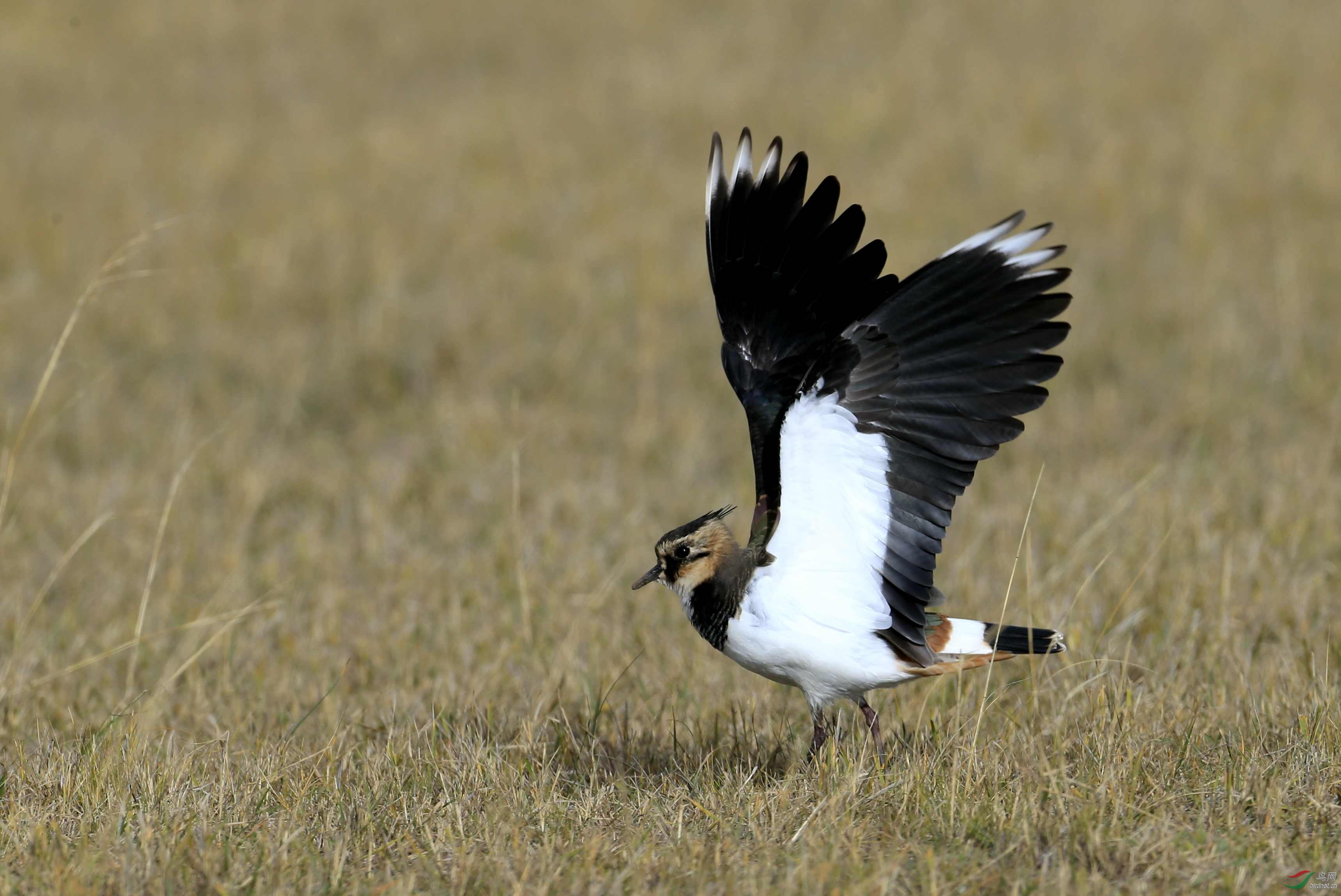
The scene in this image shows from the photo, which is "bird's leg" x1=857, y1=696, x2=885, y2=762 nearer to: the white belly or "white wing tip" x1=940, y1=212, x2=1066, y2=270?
the white belly

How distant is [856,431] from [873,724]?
0.79 metres

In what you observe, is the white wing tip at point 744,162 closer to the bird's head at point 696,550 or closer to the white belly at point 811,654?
the bird's head at point 696,550

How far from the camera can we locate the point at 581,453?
791 cm

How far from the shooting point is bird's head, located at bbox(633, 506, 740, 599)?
3.52 m

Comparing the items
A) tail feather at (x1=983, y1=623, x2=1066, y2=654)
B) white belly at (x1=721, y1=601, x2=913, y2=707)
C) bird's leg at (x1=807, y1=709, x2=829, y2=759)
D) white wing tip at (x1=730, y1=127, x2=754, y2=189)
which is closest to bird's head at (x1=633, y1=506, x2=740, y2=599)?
white belly at (x1=721, y1=601, x2=913, y2=707)

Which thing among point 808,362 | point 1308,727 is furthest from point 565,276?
point 1308,727

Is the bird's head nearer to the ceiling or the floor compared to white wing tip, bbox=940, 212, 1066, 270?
nearer to the floor

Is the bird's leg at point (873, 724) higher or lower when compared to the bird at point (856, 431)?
lower

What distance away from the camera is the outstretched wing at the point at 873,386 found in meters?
3.30

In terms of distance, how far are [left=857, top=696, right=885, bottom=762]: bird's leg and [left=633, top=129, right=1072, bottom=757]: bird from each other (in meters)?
0.01

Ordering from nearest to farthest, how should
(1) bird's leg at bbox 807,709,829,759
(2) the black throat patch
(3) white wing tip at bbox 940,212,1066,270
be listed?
1. (3) white wing tip at bbox 940,212,1066,270
2. (2) the black throat patch
3. (1) bird's leg at bbox 807,709,829,759

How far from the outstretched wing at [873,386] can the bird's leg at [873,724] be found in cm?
21

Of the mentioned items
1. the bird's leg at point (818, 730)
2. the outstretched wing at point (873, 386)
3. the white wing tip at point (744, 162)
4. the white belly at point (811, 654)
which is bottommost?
the bird's leg at point (818, 730)

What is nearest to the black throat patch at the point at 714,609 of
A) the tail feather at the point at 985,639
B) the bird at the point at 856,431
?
the bird at the point at 856,431
